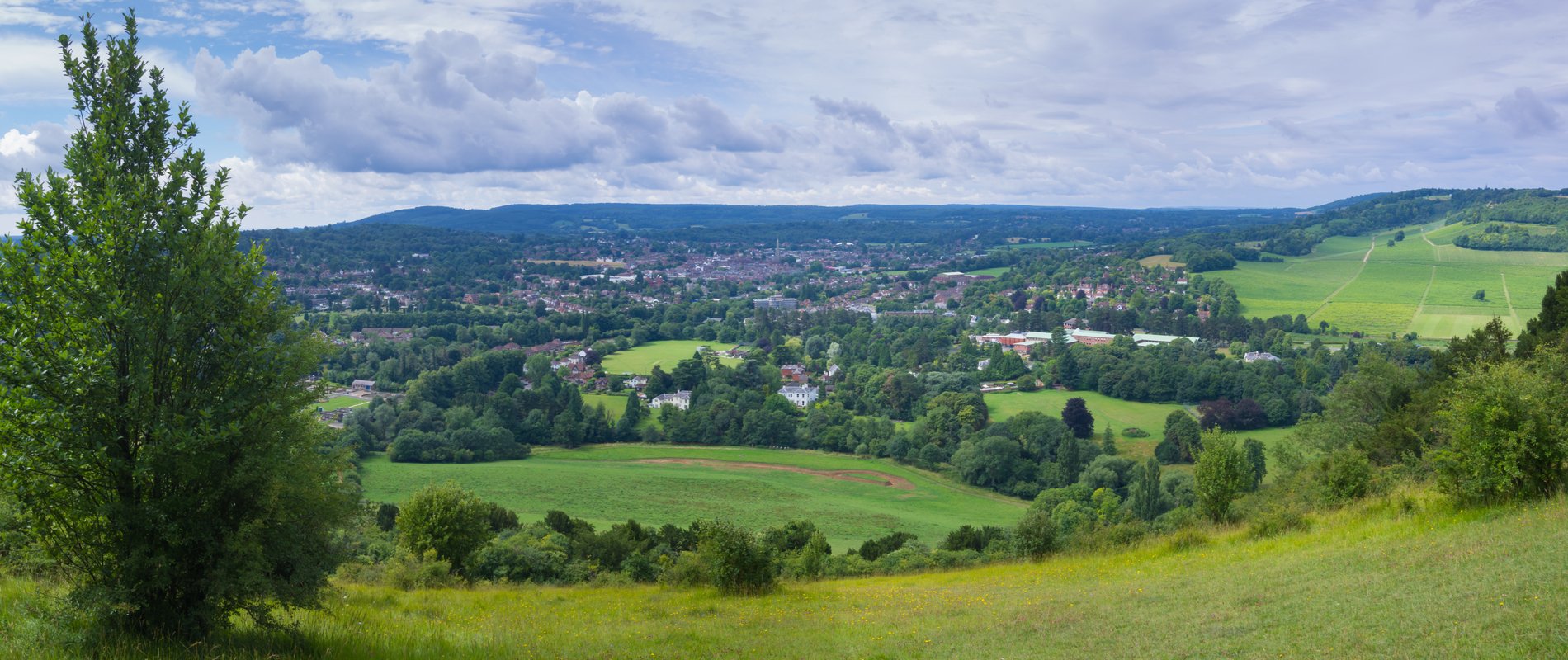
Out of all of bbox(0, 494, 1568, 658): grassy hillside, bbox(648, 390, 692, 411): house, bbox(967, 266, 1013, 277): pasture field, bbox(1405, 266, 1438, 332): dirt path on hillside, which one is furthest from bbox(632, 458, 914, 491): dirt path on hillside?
bbox(967, 266, 1013, 277): pasture field

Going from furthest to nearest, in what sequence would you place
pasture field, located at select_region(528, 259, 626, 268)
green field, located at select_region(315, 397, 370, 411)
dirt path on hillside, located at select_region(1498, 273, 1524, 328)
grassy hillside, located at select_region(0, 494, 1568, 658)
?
pasture field, located at select_region(528, 259, 626, 268) < dirt path on hillside, located at select_region(1498, 273, 1524, 328) < green field, located at select_region(315, 397, 370, 411) < grassy hillside, located at select_region(0, 494, 1568, 658)

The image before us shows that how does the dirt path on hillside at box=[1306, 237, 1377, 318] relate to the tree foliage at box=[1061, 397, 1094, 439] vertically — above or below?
above

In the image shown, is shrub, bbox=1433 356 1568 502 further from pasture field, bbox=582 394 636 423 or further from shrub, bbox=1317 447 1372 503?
pasture field, bbox=582 394 636 423

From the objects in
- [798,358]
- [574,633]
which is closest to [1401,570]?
[574,633]

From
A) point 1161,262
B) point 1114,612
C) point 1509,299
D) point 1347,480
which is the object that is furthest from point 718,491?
point 1161,262

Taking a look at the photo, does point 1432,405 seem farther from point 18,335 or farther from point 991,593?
point 18,335

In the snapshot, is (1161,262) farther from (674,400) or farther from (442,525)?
(442,525)

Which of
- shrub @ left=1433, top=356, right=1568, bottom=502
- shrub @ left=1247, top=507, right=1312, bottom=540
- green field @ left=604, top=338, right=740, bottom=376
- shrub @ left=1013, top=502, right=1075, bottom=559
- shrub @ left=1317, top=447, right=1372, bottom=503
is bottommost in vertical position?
green field @ left=604, top=338, right=740, bottom=376
